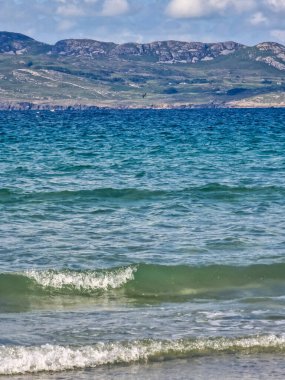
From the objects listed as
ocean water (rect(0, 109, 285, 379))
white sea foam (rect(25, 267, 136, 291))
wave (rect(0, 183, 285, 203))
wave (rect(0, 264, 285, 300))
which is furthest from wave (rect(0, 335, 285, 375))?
wave (rect(0, 183, 285, 203))

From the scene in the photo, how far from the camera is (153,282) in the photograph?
834 inches

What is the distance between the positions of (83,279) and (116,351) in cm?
630

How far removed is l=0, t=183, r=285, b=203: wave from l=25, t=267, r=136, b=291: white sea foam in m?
14.3

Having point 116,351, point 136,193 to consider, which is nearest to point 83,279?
point 116,351

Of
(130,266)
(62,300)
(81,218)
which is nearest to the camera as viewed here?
(62,300)

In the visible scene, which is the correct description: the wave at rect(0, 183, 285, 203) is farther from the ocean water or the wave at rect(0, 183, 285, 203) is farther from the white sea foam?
the white sea foam

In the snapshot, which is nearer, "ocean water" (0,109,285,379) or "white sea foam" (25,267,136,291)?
"ocean water" (0,109,285,379)

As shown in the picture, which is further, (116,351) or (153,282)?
(153,282)

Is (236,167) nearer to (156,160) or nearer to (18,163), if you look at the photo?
(156,160)

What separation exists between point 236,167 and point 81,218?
2356cm

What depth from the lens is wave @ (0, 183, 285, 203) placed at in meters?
36.3

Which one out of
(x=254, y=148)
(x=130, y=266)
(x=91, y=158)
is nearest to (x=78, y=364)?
(x=130, y=266)

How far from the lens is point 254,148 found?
70.4 meters

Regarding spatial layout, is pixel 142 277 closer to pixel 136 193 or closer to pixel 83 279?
pixel 83 279
